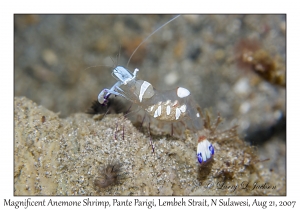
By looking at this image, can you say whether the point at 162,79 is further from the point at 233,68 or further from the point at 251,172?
the point at 251,172

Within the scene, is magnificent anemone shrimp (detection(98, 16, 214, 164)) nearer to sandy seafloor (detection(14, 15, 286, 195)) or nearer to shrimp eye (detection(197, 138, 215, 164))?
shrimp eye (detection(197, 138, 215, 164))

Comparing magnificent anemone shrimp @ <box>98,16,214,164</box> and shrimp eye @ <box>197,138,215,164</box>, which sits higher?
magnificent anemone shrimp @ <box>98,16,214,164</box>

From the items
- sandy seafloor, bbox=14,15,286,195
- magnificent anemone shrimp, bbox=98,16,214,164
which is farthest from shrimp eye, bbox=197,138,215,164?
sandy seafloor, bbox=14,15,286,195

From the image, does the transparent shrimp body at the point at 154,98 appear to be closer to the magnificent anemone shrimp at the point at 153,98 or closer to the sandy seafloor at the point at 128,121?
the magnificent anemone shrimp at the point at 153,98

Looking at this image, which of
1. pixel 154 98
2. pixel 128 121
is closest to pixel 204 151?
pixel 154 98

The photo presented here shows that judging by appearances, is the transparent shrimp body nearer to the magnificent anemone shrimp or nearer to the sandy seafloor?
the magnificent anemone shrimp

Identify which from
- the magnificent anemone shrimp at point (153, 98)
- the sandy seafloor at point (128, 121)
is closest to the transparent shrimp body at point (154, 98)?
the magnificent anemone shrimp at point (153, 98)

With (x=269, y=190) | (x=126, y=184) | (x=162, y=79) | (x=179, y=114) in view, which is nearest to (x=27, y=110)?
(x=126, y=184)
